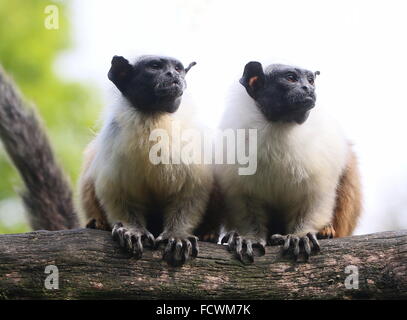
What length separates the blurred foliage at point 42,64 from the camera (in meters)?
10.4

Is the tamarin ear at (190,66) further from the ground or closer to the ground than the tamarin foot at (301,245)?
further from the ground

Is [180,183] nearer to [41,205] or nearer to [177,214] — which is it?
[177,214]

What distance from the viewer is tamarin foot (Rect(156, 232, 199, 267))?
5.33m

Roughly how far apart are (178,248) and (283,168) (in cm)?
112

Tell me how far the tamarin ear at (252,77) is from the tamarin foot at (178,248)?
1.44 meters

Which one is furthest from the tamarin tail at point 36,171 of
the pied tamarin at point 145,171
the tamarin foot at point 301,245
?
the tamarin foot at point 301,245

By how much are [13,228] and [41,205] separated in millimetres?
3067

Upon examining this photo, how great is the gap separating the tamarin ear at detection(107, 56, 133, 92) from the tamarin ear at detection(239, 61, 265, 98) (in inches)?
39.7

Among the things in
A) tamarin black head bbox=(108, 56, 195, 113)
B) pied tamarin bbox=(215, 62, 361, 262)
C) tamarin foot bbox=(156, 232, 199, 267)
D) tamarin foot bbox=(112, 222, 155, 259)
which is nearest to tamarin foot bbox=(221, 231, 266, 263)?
pied tamarin bbox=(215, 62, 361, 262)

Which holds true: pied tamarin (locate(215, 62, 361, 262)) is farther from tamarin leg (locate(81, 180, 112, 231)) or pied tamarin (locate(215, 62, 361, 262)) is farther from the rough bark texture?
tamarin leg (locate(81, 180, 112, 231))

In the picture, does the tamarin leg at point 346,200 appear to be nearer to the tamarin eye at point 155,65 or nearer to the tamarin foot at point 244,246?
the tamarin foot at point 244,246

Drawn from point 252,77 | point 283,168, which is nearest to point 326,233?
point 283,168
